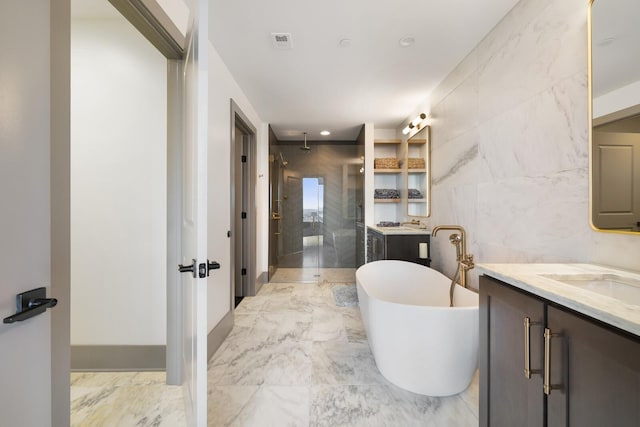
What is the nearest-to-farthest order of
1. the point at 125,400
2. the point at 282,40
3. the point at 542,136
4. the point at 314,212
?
the point at 542,136, the point at 125,400, the point at 282,40, the point at 314,212

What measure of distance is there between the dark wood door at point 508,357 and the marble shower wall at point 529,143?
634mm

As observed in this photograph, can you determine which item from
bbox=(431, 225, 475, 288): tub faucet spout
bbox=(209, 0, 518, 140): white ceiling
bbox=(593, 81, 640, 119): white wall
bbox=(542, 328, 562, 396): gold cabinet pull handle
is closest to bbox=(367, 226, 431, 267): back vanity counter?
bbox=(431, 225, 475, 288): tub faucet spout

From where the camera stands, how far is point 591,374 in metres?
0.63

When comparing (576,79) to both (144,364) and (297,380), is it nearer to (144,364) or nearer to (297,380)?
(297,380)

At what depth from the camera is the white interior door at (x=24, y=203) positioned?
0.67 meters

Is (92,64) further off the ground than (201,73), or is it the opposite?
(92,64)

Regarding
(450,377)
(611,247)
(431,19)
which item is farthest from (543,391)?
(431,19)

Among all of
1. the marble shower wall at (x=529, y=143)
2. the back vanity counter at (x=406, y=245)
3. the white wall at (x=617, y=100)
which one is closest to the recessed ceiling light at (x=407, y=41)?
the marble shower wall at (x=529, y=143)

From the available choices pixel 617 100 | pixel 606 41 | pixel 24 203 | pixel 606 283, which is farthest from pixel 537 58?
pixel 24 203

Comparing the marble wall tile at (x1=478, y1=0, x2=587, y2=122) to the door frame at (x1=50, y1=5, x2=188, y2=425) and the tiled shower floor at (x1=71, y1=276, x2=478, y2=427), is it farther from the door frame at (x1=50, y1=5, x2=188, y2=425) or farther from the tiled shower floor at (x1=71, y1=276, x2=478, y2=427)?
the door frame at (x1=50, y1=5, x2=188, y2=425)

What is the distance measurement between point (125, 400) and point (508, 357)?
2.07m

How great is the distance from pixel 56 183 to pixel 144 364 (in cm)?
154

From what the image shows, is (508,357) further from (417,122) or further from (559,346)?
(417,122)

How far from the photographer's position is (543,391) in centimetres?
75
